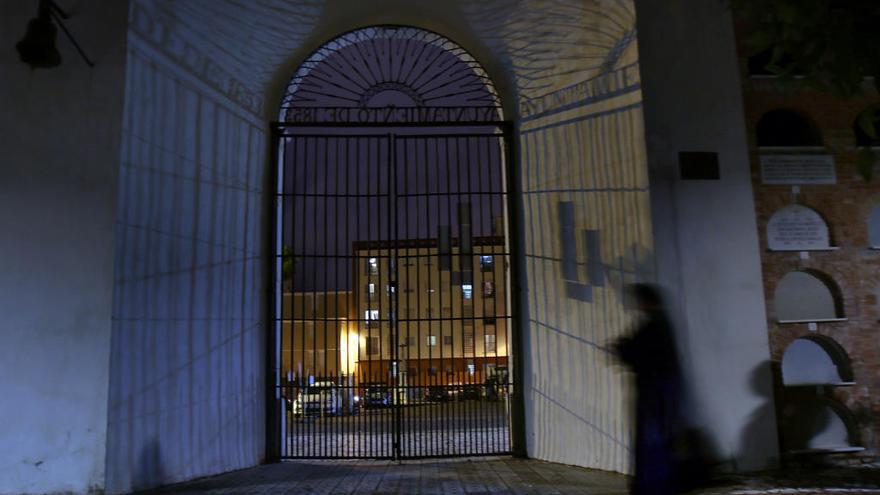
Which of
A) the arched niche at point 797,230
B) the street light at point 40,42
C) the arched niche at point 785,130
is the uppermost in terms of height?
the street light at point 40,42

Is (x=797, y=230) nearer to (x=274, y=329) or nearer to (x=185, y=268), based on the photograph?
(x=274, y=329)

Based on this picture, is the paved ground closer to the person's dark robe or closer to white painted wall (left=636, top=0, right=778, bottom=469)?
white painted wall (left=636, top=0, right=778, bottom=469)

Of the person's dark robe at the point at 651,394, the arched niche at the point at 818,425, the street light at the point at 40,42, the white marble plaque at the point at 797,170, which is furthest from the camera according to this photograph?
the white marble plaque at the point at 797,170

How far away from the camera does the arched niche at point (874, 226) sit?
23.1 feet

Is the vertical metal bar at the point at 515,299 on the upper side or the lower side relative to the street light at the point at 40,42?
lower

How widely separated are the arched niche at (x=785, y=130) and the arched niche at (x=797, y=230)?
2.74 ft

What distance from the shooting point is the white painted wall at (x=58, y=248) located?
5676mm

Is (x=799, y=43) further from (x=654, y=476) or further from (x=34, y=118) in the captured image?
(x=34, y=118)

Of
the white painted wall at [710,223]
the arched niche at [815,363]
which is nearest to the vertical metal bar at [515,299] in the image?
the white painted wall at [710,223]

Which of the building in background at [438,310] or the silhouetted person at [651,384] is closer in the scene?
the silhouetted person at [651,384]

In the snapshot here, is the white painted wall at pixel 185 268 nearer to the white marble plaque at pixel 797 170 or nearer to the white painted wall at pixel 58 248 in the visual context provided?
the white painted wall at pixel 58 248

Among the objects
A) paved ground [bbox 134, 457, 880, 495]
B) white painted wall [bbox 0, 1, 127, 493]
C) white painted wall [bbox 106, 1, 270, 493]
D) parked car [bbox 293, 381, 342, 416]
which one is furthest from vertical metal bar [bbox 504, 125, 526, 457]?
white painted wall [bbox 0, 1, 127, 493]

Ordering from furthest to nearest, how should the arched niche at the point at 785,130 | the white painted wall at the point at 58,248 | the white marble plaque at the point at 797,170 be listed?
the arched niche at the point at 785,130
the white marble plaque at the point at 797,170
the white painted wall at the point at 58,248

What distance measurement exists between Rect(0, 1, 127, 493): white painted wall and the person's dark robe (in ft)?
15.3
